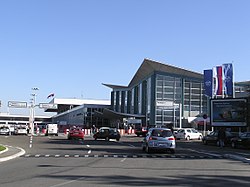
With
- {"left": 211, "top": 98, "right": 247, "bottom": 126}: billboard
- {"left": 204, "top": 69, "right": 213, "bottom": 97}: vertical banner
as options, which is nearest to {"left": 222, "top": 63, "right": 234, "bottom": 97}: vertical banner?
{"left": 204, "top": 69, "right": 213, "bottom": 97}: vertical banner

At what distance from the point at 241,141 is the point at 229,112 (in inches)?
540

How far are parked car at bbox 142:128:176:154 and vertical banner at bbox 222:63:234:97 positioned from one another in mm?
29757

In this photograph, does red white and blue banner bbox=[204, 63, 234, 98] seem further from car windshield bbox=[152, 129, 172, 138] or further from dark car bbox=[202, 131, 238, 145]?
car windshield bbox=[152, 129, 172, 138]

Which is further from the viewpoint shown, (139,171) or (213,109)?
(213,109)

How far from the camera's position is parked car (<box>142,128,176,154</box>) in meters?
24.0

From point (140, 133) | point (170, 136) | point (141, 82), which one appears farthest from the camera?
point (141, 82)

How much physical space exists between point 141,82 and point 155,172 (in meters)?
75.3

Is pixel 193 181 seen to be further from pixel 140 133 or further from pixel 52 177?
pixel 140 133

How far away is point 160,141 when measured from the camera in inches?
947

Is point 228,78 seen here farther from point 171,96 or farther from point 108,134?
point 171,96

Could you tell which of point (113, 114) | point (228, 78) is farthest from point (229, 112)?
point (113, 114)

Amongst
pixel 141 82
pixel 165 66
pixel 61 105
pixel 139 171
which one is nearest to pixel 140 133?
pixel 165 66

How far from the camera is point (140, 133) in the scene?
60.8m

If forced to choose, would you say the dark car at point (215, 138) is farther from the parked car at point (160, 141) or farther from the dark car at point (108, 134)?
the parked car at point (160, 141)
